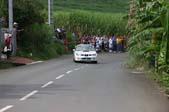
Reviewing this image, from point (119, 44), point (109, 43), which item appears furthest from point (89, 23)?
point (119, 44)

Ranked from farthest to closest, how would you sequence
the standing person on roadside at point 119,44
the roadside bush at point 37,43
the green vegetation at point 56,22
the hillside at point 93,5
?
the hillside at point 93,5, the standing person on roadside at point 119,44, the roadside bush at point 37,43, the green vegetation at point 56,22

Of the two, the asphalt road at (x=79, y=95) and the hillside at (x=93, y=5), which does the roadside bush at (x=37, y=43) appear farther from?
the hillside at (x=93, y=5)

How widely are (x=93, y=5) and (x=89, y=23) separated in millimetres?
16109

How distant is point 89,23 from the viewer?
74.6 m

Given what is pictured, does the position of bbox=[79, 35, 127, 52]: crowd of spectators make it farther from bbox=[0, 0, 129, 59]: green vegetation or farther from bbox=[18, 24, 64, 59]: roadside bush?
bbox=[18, 24, 64, 59]: roadside bush

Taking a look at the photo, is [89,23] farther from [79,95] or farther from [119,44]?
[79,95]

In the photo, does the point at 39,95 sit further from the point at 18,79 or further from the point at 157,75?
the point at 157,75

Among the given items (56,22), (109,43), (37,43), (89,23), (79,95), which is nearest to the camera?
(79,95)

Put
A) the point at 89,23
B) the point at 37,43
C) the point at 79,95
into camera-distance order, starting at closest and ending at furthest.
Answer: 1. the point at 79,95
2. the point at 37,43
3. the point at 89,23

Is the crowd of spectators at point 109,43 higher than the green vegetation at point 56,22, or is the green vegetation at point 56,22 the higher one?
the green vegetation at point 56,22

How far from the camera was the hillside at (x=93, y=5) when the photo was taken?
284 ft

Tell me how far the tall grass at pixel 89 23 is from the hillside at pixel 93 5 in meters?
9.31

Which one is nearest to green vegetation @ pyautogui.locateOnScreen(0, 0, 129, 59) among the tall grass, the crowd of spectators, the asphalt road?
the tall grass

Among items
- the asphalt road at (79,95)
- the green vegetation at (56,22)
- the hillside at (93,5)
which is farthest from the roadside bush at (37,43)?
the hillside at (93,5)
